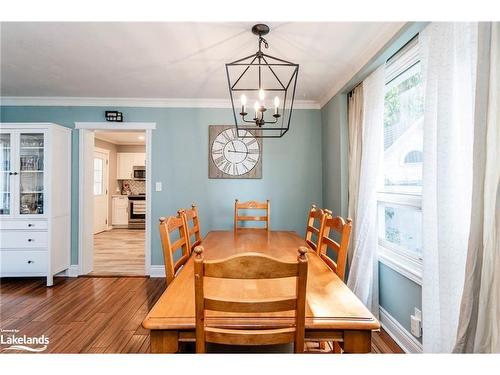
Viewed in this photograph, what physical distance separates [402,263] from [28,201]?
13.8 feet

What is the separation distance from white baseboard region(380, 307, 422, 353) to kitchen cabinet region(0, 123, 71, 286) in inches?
147

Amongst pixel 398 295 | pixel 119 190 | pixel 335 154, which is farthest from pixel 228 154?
pixel 119 190

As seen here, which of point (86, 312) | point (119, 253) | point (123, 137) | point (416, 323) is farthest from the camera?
point (123, 137)

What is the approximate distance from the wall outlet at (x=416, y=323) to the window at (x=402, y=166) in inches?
10.3

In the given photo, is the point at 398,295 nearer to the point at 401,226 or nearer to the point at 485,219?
the point at 401,226

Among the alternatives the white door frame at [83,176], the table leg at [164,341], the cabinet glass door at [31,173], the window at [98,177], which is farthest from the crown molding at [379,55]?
the window at [98,177]

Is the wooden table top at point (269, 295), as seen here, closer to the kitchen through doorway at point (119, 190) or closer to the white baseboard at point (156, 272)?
the white baseboard at point (156, 272)

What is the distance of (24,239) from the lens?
316 cm

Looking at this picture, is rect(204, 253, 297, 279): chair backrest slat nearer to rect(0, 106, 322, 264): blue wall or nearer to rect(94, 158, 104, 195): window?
rect(0, 106, 322, 264): blue wall

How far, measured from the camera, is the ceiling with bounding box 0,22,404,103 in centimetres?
187
